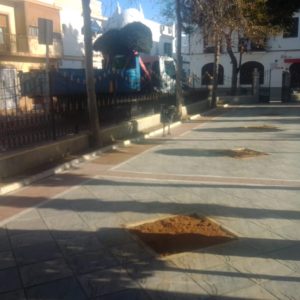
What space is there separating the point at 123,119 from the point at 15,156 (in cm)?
568

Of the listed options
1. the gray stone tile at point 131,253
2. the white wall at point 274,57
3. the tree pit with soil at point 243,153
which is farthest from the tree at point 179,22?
the white wall at point 274,57

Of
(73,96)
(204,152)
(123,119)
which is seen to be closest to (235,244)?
(204,152)

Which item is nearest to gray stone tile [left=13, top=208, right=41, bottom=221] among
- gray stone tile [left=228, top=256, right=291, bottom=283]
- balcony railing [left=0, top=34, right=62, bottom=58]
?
gray stone tile [left=228, top=256, right=291, bottom=283]

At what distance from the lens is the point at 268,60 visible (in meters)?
38.3

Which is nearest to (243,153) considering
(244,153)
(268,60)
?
(244,153)

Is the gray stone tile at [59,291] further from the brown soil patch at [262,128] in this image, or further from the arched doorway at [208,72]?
the arched doorway at [208,72]

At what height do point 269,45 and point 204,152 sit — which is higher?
point 269,45

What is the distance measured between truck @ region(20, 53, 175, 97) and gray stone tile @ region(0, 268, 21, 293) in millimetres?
5835

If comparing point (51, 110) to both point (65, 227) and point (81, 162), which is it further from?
point (65, 227)

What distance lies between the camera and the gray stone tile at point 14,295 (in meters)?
3.77

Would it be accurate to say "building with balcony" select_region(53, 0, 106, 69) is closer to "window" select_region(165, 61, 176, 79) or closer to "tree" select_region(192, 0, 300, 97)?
"window" select_region(165, 61, 176, 79)

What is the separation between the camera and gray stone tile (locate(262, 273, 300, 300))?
3.71m

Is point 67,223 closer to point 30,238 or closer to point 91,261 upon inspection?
point 30,238

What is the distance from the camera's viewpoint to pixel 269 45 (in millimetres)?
37844
